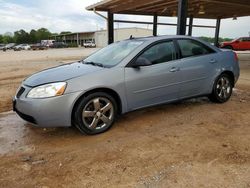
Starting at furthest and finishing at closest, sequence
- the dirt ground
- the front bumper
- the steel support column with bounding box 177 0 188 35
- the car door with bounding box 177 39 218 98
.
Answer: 1. the steel support column with bounding box 177 0 188 35
2. the car door with bounding box 177 39 218 98
3. the front bumper
4. the dirt ground

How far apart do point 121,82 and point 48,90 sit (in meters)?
1.10

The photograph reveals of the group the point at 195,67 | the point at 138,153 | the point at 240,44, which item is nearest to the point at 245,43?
the point at 240,44


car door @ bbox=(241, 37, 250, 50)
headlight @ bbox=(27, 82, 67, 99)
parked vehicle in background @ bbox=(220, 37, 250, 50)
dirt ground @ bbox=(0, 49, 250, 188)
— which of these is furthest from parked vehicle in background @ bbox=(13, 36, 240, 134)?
car door @ bbox=(241, 37, 250, 50)

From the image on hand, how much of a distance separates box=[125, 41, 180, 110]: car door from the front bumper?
94 cm

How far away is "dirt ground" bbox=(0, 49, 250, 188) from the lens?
8.73ft

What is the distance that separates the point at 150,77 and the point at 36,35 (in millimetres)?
92928

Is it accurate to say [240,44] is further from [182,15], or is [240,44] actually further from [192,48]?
[192,48]

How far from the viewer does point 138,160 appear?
3041 mm

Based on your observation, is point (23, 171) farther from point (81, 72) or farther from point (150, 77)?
point (150, 77)

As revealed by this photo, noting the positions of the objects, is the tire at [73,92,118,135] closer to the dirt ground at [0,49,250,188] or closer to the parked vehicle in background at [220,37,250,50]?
the dirt ground at [0,49,250,188]

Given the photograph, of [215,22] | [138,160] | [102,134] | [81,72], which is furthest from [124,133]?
[215,22]

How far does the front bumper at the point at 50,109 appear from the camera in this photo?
136 inches

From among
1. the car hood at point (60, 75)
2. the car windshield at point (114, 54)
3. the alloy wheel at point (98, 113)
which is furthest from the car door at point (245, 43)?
the alloy wheel at point (98, 113)

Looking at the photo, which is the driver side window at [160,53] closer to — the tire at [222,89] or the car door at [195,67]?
the car door at [195,67]
